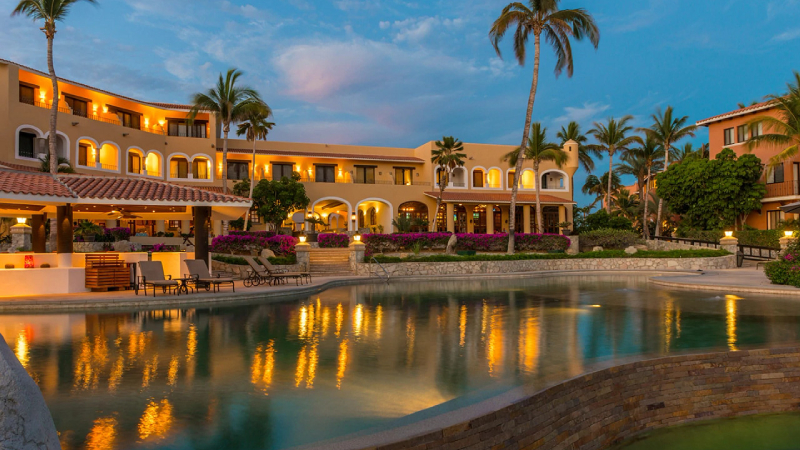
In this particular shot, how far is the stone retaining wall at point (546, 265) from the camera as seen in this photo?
900 inches

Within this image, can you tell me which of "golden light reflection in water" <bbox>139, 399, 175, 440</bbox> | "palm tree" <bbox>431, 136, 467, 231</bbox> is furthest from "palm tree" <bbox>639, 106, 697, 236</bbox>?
"golden light reflection in water" <bbox>139, 399, 175, 440</bbox>

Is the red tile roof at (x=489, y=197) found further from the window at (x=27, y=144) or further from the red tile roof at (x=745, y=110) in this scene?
the window at (x=27, y=144)

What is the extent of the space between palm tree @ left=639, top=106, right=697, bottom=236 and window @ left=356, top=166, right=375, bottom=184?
21721mm

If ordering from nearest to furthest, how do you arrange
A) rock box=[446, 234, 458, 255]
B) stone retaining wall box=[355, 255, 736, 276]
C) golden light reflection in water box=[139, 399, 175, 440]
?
golden light reflection in water box=[139, 399, 175, 440]
stone retaining wall box=[355, 255, 736, 276]
rock box=[446, 234, 458, 255]

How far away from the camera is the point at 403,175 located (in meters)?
40.5

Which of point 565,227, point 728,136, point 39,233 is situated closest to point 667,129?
point 728,136

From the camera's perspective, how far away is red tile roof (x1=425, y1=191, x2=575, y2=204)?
3741 centimetres

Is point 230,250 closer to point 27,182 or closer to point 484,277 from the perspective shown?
point 27,182

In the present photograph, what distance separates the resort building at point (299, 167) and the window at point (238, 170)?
0.24ft

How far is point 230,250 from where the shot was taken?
24.8 meters

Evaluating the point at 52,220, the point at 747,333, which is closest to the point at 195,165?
the point at 52,220

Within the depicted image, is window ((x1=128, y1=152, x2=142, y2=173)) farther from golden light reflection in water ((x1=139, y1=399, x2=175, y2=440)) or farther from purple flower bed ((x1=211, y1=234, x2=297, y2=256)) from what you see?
golden light reflection in water ((x1=139, y1=399, x2=175, y2=440))

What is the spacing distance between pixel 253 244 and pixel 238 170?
14.9 meters

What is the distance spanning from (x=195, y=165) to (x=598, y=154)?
3210 cm
